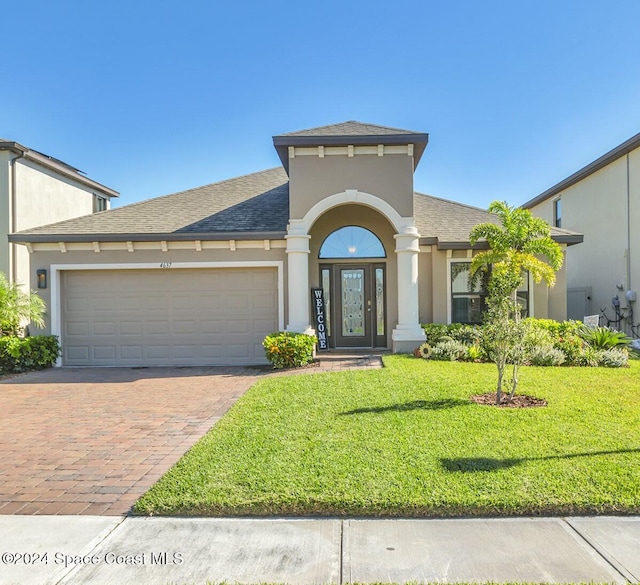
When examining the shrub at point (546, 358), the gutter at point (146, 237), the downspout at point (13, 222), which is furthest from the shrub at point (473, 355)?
the downspout at point (13, 222)

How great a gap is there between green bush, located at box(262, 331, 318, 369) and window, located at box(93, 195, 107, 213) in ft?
40.5

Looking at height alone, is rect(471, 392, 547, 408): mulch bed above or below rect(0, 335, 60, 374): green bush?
below

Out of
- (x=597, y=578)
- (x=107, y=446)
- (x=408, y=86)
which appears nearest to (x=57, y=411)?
(x=107, y=446)

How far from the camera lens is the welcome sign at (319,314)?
12.9 m

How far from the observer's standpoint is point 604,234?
17.0 meters

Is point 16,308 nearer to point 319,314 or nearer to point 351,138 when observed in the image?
point 319,314

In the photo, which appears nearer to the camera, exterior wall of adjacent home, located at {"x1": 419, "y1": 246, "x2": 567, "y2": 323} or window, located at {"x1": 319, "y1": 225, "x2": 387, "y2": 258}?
exterior wall of adjacent home, located at {"x1": 419, "y1": 246, "x2": 567, "y2": 323}

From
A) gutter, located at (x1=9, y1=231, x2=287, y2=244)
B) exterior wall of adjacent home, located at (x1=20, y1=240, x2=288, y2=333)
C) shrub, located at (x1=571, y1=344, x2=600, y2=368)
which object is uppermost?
gutter, located at (x1=9, y1=231, x2=287, y2=244)

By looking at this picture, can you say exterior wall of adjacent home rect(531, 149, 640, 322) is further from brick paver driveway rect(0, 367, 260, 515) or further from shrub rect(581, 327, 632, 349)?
brick paver driveway rect(0, 367, 260, 515)

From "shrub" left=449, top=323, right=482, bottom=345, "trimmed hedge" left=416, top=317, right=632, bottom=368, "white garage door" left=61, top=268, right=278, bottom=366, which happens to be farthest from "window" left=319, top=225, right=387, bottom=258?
"shrub" left=449, top=323, right=482, bottom=345

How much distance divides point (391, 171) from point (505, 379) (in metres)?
5.86

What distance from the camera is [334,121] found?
1323 centimetres

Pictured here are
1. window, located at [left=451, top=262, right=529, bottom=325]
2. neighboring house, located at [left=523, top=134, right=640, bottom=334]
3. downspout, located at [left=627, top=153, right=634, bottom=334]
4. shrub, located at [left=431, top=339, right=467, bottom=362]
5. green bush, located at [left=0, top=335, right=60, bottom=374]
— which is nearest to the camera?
shrub, located at [left=431, top=339, right=467, bottom=362]

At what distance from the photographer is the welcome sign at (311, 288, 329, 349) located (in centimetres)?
1285
